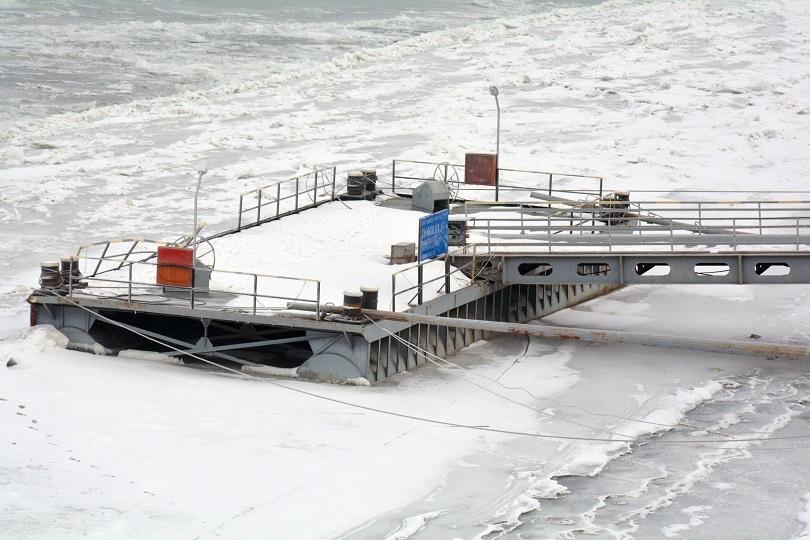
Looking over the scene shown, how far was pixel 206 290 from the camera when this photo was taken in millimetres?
27625

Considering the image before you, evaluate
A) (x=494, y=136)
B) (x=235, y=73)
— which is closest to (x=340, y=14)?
(x=235, y=73)

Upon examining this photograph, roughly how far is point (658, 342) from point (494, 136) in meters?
30.0

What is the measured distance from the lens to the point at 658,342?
2475cm

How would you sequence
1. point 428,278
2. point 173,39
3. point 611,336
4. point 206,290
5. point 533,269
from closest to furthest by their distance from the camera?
point 611,336 < point 206,290 < point 428,278 < point 533,269 < point 173,39

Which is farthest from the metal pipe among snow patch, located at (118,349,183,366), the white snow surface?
snow patch, located at (118,349,183,366)

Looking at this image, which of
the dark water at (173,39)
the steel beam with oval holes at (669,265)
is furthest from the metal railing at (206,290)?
the dark water at (173,39)

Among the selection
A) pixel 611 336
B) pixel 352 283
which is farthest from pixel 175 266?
pixel 611 336

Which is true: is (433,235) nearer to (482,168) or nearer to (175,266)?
(175,266)

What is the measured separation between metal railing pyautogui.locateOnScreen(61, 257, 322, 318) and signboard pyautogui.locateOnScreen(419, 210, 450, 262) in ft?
8.11

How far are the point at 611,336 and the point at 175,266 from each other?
354 inches

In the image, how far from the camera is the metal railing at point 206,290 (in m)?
27.5

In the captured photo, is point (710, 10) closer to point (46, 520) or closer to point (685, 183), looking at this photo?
point (685, 183)

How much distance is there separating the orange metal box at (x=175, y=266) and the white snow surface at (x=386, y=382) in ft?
5.47

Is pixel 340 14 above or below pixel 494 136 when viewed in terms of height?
above
